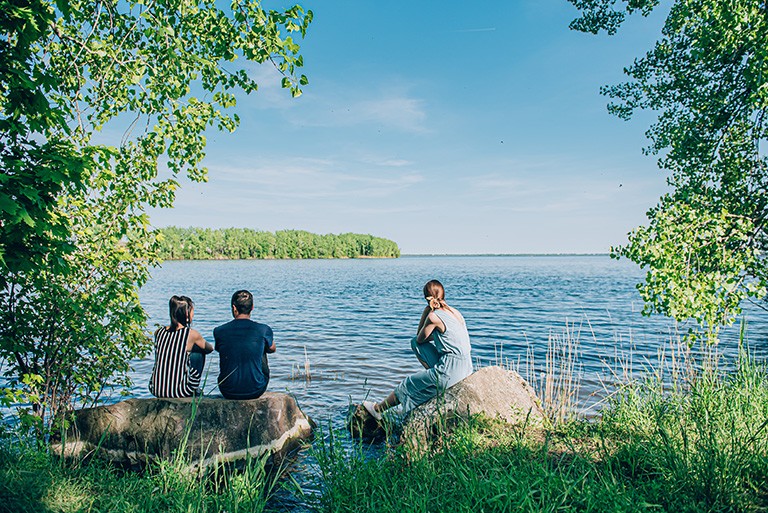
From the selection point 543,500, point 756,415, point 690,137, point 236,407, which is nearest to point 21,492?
point 236,407

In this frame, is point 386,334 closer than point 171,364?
No

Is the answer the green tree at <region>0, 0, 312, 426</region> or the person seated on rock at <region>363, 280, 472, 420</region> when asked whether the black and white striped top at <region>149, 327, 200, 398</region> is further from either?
the person seated on rock at <region>363, 280, 472, 420</region>

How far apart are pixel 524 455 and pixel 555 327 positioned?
1818 centimetres

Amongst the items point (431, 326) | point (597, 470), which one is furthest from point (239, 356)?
point (597, 470)

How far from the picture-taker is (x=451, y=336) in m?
7.18

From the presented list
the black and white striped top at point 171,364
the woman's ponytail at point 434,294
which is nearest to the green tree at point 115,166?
the black and white striped top at point 171,364

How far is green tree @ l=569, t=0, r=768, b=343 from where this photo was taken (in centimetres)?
668

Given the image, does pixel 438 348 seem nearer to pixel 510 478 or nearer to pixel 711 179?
pixel 510 478

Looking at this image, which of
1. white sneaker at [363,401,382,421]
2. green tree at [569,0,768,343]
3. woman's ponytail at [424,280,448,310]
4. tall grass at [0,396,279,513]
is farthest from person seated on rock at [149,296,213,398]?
green tree at [569,0,768,343]

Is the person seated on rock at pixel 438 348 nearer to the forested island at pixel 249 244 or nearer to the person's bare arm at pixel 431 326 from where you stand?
the person's bare arm at pixel 431 326

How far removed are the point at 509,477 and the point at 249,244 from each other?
160 metres

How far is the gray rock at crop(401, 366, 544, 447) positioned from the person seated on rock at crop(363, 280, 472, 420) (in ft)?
0.81

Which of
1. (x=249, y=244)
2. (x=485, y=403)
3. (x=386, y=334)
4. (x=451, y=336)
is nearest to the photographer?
(x=485, y=403)

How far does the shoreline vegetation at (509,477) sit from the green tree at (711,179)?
151cm
